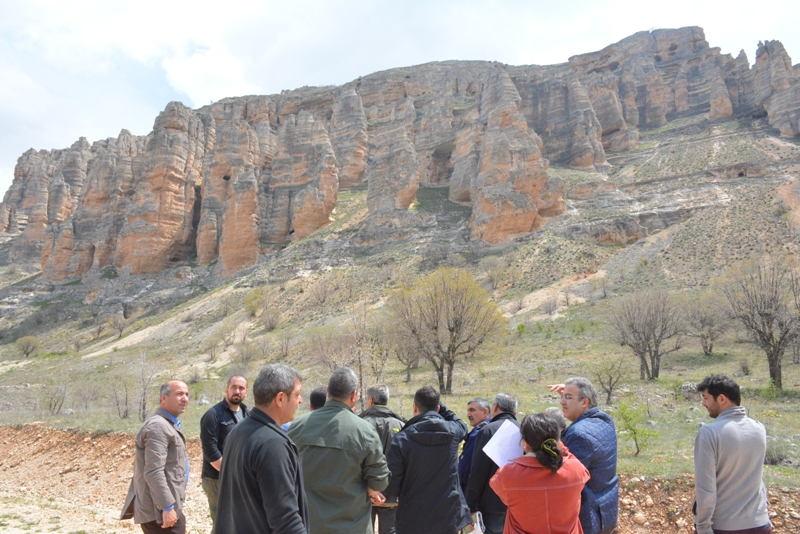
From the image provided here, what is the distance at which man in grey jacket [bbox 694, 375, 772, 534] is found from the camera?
3434mm

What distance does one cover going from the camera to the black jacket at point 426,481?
375 cm

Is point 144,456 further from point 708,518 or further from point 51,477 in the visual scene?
point 51,477

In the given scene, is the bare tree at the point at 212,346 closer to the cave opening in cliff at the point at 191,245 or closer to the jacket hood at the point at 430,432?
the cave opening in cliff at the point at 191,245

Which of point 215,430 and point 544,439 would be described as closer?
point 544,439

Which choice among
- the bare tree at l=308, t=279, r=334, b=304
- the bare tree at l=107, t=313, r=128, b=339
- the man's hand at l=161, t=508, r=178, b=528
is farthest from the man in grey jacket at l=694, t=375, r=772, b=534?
the bare tree at l=107, t=313, r=128, b=339

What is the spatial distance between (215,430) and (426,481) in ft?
7.24

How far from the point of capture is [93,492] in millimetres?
9469

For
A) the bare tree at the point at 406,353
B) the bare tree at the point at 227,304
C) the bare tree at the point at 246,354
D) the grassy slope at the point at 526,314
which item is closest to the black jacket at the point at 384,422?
the grassy slope at the point at 526,314

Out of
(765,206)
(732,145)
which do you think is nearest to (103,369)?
(765,206)

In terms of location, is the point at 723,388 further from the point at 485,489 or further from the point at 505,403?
the point at 485,489

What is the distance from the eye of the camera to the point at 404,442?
3.84 m

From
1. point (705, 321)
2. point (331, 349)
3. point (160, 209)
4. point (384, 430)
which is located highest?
point (160, 209)

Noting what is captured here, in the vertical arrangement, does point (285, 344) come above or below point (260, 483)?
below

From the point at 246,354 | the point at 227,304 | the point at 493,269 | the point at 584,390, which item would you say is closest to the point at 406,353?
the point at 246,354
